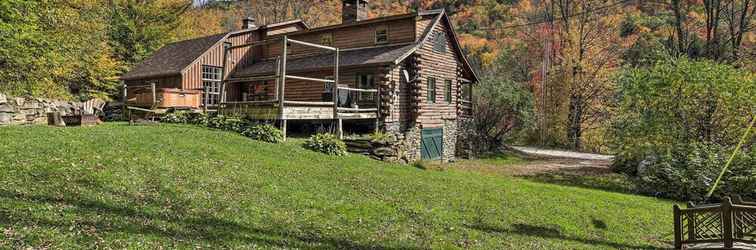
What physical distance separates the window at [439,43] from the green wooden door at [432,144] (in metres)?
4.25

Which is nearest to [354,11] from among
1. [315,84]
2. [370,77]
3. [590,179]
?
[315,84]

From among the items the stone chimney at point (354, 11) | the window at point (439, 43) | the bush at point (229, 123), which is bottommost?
the bush at point (229, 123)

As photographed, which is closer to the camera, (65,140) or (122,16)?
(65,140)

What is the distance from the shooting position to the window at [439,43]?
74.0ft

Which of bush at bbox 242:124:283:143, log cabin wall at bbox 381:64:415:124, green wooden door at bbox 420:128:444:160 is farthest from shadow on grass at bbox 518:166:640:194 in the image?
bush at bbox 242:124:283:143

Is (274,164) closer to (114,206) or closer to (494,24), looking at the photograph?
(114,206)

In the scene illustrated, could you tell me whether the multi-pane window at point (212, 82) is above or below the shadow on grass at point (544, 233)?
above

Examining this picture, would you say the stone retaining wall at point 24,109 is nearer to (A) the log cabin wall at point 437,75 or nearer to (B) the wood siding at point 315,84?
(B) the wood siding at point 315,84

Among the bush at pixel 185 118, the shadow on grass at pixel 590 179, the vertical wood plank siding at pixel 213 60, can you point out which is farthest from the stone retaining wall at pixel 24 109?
the shadow on grass at pixel 590 179

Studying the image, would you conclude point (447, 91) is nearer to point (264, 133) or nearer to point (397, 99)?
point (397, 99)

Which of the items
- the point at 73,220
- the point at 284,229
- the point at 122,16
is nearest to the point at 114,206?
the point at 73,220

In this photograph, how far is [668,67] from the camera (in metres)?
18.4

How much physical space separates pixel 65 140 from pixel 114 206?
5.66 meters

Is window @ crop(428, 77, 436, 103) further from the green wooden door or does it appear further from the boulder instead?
the boulder
